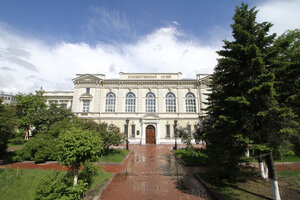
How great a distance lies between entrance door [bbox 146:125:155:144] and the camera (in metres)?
24.3

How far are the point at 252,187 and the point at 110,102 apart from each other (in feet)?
76.9

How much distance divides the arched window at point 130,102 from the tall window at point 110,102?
7.99ft

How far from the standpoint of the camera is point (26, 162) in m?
11.0

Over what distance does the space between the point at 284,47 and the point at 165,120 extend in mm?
20607

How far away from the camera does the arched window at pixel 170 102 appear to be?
85.0 ft

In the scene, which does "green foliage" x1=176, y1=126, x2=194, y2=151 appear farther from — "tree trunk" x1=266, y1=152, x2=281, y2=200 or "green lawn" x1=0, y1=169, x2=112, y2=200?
"green lawn" x1=0, y1=169, x2=112, y2=200

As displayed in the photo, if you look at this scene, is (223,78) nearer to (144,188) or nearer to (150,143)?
(144,188)

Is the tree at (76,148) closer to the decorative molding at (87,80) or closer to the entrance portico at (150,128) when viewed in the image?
the entrance portico at (150,128)

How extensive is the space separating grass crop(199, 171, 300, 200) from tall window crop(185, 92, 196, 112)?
59.5 feet

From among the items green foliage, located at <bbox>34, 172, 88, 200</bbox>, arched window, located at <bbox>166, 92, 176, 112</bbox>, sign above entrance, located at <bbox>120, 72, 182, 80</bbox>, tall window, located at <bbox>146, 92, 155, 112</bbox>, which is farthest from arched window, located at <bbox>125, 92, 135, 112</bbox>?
green foliage, located at <bbox>34, 172, 88, 200</bbox>

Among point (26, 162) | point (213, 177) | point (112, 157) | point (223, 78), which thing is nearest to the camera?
point (223, 78)

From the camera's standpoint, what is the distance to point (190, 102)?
26.2 m

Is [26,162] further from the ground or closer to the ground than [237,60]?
closer to the ground

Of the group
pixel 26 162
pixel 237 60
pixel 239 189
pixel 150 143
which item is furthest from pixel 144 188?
pixel 150 143
